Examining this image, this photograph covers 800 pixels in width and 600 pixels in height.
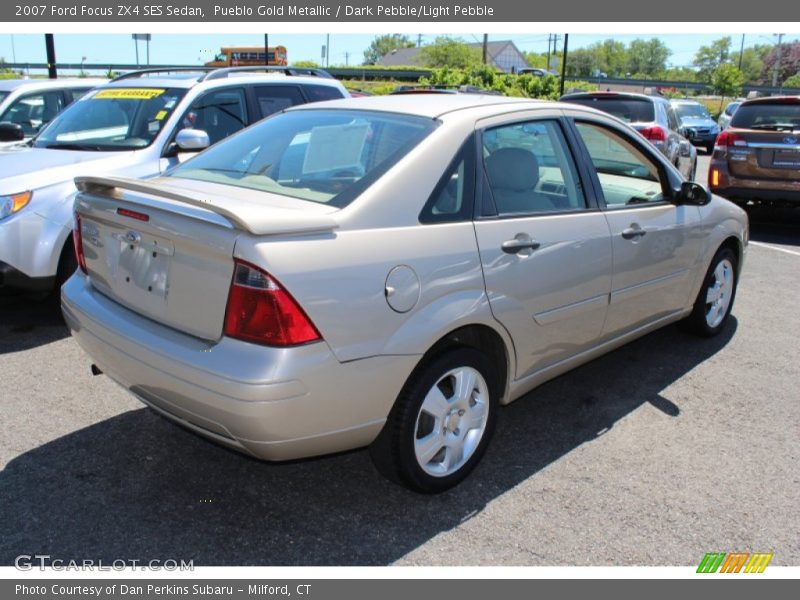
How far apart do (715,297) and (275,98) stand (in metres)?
4.31

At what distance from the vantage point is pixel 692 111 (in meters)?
25.5

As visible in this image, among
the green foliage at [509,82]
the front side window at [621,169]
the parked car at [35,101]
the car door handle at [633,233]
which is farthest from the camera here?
the green foliage at [509,82]

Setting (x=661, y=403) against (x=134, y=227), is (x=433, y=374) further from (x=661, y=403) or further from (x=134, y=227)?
(x=661, y=403)

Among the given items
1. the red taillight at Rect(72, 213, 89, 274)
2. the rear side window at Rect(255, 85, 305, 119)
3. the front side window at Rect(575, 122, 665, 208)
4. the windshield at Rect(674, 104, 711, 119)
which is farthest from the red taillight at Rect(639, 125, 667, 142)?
the windshield at Rect(674, 104, 711, 119)

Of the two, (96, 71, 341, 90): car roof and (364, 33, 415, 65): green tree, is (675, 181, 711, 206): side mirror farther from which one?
(364, 33, 415, 65): green tree

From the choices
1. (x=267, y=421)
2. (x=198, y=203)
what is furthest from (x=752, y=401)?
(x=198, y=203)

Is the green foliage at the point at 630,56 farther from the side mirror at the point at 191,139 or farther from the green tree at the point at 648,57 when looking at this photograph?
the side mirror at the point at 191,139

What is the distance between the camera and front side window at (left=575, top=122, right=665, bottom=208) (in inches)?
169

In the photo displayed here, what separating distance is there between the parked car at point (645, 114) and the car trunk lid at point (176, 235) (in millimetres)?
8319

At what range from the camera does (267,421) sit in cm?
268

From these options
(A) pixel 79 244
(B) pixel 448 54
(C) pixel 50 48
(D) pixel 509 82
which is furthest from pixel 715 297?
(B) pixel 448 54

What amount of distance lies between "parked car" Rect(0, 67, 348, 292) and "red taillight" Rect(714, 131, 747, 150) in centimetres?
551

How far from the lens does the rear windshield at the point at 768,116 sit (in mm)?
9523

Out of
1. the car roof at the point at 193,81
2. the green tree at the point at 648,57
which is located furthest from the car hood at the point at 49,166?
the green tree at the point at 648,57
